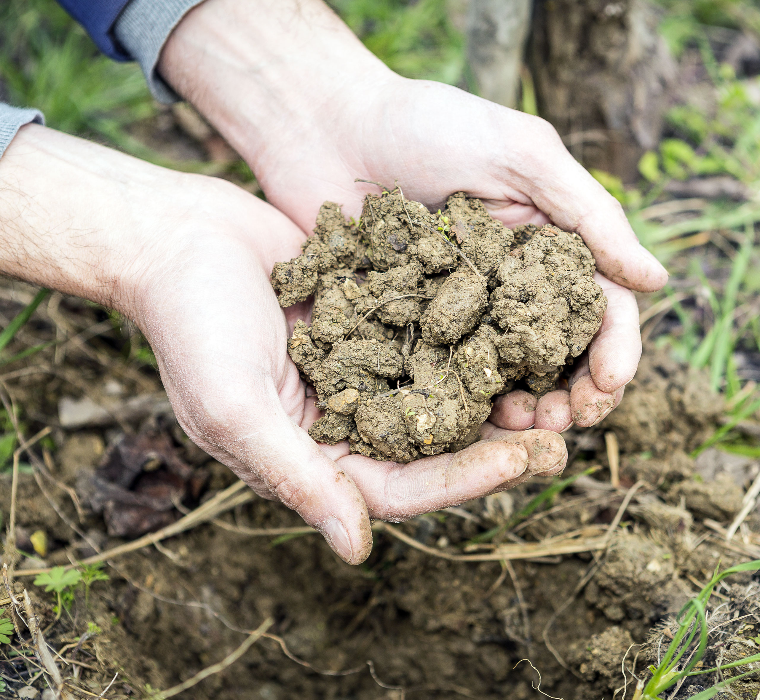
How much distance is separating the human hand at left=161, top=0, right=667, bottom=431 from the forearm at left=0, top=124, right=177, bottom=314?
68cm

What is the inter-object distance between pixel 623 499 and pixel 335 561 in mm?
1255

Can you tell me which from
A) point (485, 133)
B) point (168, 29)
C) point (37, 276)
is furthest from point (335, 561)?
point (168, 29)

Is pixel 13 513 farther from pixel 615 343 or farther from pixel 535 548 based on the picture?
pixel 615 343

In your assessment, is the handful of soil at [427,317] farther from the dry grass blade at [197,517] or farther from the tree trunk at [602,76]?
the tree trunk at [602,76]

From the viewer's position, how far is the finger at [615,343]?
6.18 ft

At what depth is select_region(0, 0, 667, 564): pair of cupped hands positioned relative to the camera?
5.95ft

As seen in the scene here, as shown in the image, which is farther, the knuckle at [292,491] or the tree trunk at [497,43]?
the tree trunk at [497,43]

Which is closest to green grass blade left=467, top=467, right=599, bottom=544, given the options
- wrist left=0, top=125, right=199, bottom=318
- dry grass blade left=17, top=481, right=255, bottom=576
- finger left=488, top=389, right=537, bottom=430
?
finger left=488, top=389, right=537, bottom=430

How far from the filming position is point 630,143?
3855 millimetres

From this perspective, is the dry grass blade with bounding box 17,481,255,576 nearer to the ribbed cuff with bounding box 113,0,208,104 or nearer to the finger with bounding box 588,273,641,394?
the finger with bounding box 588,273,641,394

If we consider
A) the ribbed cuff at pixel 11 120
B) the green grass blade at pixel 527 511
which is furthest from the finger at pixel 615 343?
the ribbed cuff at pixel 11 120

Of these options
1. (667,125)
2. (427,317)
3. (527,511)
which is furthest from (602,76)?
(527,511)

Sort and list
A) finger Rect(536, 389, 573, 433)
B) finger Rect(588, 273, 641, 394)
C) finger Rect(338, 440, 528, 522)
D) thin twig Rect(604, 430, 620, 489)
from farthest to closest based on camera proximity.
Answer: thin twig Rect(604, 430, 620, 489) < finger Rect(536, 389, 573, 433) < finger Rect(588, 273, 641, 394) < finger Rect(338, 440, 528, 522)

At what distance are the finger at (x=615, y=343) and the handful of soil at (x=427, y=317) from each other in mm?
60
